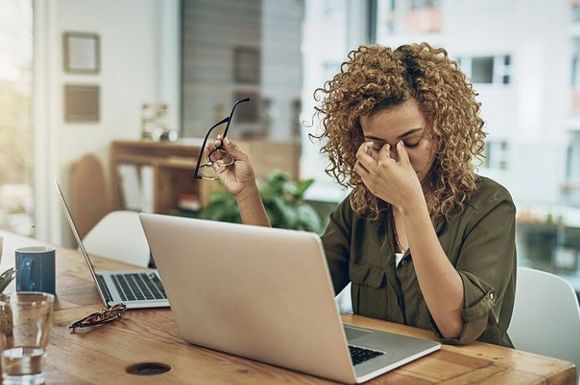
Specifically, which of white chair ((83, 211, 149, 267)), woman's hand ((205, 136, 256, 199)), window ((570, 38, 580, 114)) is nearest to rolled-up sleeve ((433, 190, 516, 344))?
woman's hand ((205, 136, 256, 199))

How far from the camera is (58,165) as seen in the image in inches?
183

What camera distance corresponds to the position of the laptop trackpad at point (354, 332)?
1623mm

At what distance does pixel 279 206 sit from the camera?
164 inches

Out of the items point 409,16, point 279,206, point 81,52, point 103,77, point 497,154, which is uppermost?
point 409,16

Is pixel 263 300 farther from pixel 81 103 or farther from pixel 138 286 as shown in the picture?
pixel 81 103

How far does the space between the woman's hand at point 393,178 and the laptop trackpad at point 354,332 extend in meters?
0.26

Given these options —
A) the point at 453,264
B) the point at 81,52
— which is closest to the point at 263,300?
the point at 453,264

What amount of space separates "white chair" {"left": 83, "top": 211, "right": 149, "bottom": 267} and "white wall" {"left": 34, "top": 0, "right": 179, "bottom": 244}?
1.81m

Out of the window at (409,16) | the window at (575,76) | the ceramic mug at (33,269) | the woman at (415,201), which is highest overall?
the window at (409,16)

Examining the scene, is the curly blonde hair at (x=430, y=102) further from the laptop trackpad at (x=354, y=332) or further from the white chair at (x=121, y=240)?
the white chair at (x=121, y=240)

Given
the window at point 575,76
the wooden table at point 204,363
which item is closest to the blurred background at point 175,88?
the window at point 575,76

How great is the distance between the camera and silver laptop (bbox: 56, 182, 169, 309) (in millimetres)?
1887

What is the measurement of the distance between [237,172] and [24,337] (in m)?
0.81

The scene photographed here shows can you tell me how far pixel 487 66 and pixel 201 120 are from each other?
74.6 inches
